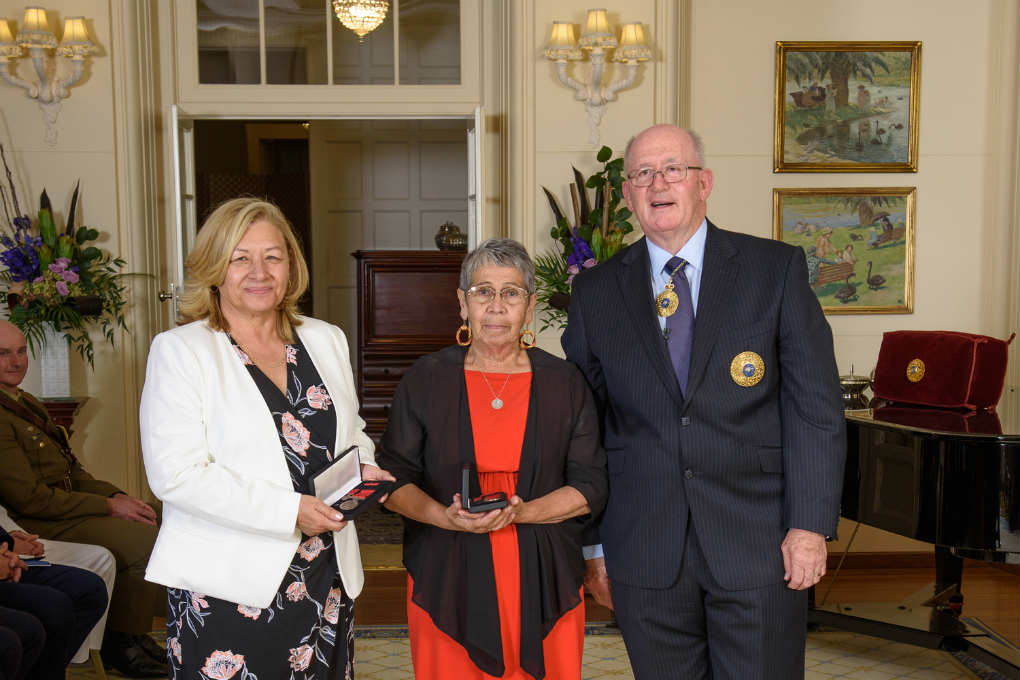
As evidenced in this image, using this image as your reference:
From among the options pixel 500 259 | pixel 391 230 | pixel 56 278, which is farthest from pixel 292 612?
pixel 391 230

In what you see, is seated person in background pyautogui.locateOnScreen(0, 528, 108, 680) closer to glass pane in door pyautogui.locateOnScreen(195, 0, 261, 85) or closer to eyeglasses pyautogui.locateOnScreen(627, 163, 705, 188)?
eyeglasses pyautogui.locateOnScreen(627, 163, 705, 188)

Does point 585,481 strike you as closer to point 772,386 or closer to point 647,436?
point 647,436

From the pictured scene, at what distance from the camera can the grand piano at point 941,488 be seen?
341 cm

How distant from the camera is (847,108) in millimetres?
5984

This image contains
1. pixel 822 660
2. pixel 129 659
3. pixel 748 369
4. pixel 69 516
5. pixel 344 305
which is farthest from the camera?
pixel 344 305

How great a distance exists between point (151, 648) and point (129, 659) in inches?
4.2

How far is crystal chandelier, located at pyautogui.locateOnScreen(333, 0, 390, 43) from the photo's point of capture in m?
6.28

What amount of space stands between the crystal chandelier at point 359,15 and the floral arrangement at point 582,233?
171 centimetres

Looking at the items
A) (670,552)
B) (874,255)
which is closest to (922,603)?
(874,255)

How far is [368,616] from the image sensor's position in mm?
4867

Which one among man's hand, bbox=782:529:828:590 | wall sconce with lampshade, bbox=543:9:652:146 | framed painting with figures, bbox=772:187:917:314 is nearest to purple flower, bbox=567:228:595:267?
wall sconce with lampshade, bbox=543:9:652:146

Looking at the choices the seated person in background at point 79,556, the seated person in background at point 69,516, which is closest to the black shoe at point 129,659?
the seated person in background at point 69,516

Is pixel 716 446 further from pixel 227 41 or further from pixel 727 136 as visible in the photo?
pixel 227 41

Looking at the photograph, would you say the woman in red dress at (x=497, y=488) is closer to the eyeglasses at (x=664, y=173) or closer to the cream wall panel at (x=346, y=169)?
the eyeglasses at (x=664, y=173)
